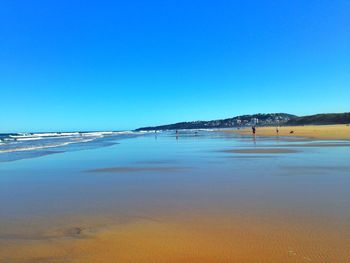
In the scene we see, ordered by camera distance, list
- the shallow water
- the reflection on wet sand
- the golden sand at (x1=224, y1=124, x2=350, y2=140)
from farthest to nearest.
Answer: the golden sand at (x1=224, y1=124, x2=350, y2=140) < the reflection on wet sand < the shallow water

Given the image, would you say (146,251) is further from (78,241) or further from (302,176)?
(302,176)

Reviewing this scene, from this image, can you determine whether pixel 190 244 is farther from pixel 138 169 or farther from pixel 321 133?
pixel 321 133

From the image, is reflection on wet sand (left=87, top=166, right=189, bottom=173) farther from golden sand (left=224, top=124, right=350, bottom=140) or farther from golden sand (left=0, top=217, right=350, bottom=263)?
golden sand (left=224, top=124, right=350, bottom=140)

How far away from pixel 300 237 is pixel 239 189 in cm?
392

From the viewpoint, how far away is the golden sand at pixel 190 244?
4430 mm

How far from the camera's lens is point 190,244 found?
16.2ft

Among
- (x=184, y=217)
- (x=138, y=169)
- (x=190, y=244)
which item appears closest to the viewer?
(x=190, y=244)

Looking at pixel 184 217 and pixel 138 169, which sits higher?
pixel 138 169

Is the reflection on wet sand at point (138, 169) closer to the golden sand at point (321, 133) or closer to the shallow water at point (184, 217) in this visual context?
the shallow water at point (184, 217)

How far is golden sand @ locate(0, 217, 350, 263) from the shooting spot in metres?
4.43

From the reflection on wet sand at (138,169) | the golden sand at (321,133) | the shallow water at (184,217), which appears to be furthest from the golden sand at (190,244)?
the golden sand at (321,133)

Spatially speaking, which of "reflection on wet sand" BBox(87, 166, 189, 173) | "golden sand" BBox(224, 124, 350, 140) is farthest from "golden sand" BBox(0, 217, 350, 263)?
"golden sand" BBox(224, 124, 350, 140)

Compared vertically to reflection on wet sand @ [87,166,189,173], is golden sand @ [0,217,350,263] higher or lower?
lower

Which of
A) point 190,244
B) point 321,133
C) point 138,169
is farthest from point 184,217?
point 321,133
